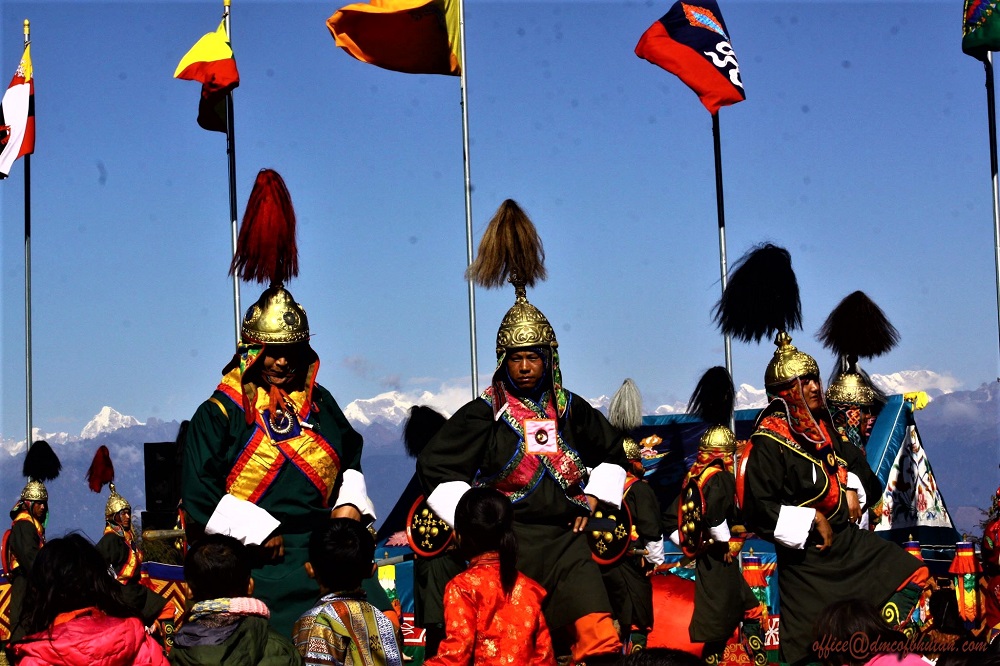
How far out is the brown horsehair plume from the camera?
260 inches

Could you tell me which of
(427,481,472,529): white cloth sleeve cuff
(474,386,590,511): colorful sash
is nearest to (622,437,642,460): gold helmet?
(474,386,590,511): colorful sash

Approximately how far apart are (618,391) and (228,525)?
22.7 feet

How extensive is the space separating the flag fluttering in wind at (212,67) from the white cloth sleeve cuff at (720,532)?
5801mm

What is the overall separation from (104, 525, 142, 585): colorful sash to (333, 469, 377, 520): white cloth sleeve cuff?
6611mm

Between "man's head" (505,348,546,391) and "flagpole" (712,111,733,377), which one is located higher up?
"flagpole" (712,111,733,377)

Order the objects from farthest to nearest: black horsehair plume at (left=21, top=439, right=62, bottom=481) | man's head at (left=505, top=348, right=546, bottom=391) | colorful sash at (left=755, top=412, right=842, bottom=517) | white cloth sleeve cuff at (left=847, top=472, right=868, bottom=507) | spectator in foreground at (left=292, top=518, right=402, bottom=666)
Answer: black horsehair plume at (left=21, top=439, right=62, bottom=481)
white cloth sleeve cuff at (left=847, top=472, right=868, bottom=507)
colorful sash at (left=755, top=412, right=842, bottom=517)
man's head at (left=505, top=348, right=546, bottom=391)
spectator in foreground at (left=292, top=518, right=402, bottom=666)

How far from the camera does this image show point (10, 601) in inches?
481

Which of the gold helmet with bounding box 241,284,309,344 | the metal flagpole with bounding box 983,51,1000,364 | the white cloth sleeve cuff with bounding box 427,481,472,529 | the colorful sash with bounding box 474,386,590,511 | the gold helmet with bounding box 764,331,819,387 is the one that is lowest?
the white cloth sleeve cuff with bounding box 427,481,472,529

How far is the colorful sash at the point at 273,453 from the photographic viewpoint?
631 cm

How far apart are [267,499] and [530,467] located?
4.02ft

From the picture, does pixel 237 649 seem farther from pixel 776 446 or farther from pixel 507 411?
pixel 776 446

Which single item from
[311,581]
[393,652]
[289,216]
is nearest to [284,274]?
[289,216]

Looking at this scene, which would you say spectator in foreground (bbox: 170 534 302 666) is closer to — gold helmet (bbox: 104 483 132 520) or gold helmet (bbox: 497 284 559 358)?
gold helmet (bbox: 497 284 559 358)

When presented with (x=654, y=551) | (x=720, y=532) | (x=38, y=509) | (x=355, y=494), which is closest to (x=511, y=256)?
(x=355, y=494)
